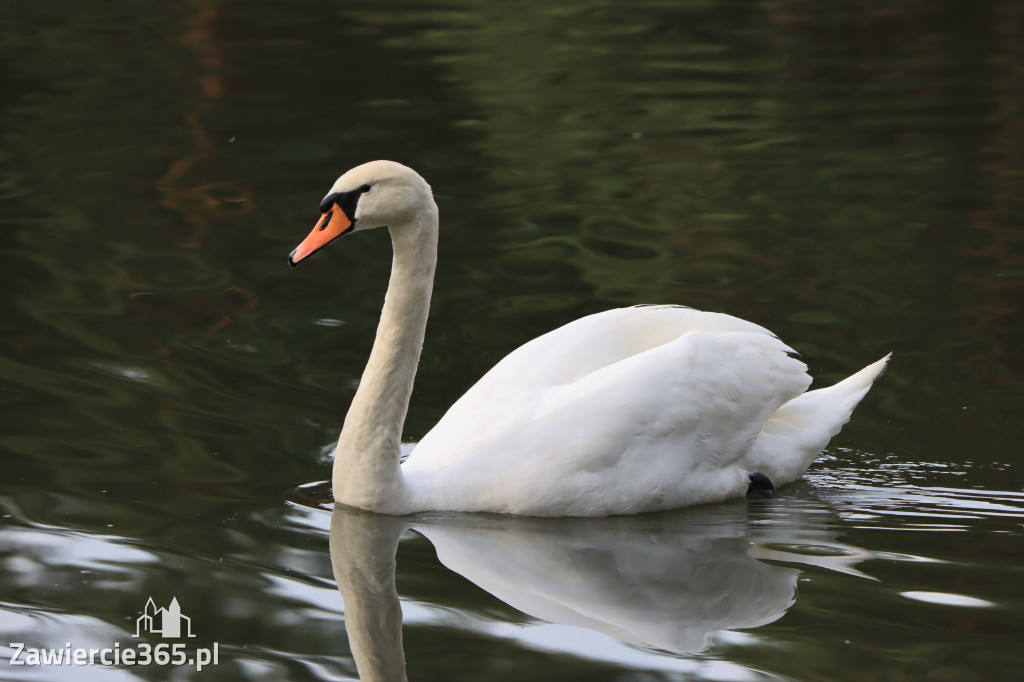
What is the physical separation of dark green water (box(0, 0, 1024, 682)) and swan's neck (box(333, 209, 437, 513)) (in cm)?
17

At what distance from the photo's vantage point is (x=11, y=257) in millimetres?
10062

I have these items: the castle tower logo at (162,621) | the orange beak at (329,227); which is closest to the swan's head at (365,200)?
the orange beak at (329,227)

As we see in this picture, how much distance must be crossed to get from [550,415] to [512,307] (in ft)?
9.34

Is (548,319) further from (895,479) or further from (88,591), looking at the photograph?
(88,591)

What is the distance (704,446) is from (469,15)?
1381 cm

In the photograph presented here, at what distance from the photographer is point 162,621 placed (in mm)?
5344

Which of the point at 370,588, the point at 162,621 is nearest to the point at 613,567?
the point at 370,588

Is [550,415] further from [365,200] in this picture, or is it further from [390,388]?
[365,200]

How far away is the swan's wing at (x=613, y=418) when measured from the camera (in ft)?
20.2

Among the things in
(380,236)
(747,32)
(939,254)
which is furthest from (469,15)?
(939,254)

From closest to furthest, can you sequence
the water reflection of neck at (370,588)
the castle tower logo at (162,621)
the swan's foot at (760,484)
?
the water reflection of neck at (370,588), the castle tower logo at (162,621), the swan's foot at (760,484)

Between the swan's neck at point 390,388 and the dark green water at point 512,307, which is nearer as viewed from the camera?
the dark green water at point 512,307

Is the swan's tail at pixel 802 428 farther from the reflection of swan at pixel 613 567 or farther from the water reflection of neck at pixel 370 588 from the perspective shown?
the water reflection of neck at pixel 370 588

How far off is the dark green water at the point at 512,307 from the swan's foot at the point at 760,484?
0.08 meters
